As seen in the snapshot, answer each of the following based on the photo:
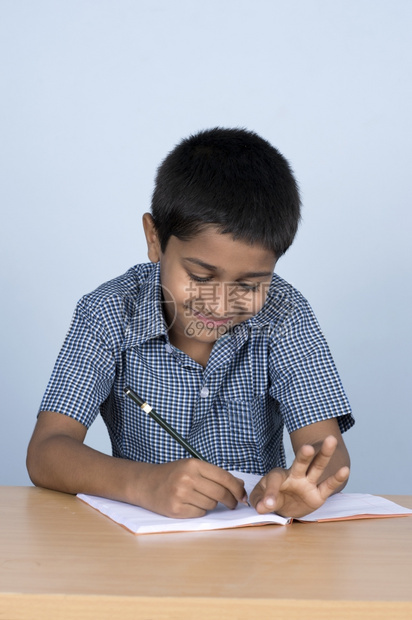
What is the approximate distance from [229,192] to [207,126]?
107 centimetres

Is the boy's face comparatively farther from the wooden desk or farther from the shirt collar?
the wooden desk

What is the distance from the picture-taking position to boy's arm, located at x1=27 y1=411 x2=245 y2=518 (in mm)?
864

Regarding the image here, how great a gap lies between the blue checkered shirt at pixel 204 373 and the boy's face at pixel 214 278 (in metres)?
0.07

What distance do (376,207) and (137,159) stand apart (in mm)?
669

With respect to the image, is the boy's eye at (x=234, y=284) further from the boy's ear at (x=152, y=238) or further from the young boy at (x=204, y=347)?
the boy's ear at (x=152, y=238)

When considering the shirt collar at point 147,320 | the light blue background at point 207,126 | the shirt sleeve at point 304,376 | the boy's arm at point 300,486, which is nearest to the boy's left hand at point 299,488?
the boy's arm at point 300,486

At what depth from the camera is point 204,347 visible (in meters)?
1.30

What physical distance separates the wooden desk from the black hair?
1.42 ft

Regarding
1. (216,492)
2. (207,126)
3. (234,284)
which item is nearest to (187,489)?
(216,492)

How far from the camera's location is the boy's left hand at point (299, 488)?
2.81 ft

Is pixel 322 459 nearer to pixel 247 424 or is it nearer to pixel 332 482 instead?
pixel 332 482

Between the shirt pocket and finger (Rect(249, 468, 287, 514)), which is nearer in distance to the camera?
finger (Rect(249, 468, 287, 514))

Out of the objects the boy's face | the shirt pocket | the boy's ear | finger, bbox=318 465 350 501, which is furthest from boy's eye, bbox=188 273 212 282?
finger, bbox=318 465 350 501

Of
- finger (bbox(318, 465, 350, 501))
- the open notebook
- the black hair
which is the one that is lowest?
the open notebook
